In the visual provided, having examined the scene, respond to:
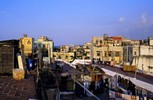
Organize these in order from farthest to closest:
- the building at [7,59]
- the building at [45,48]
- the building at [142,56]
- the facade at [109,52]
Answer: the facade at [109,52] < the building at [142,56] < the building at [45,48] < the building at [7,59]

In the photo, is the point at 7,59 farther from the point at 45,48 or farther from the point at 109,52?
the point at 109,52

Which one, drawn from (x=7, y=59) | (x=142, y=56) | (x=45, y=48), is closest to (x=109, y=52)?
(x=45, y=48)

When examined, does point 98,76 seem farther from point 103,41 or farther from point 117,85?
point 103,41

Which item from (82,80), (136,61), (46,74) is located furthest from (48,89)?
(136,61)

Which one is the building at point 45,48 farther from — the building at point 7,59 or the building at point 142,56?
the building at point 142,56

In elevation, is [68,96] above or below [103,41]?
below

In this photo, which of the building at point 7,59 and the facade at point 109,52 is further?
the facade at point 109,52

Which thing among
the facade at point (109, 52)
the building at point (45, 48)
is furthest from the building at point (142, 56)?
the building at point (45, 48)

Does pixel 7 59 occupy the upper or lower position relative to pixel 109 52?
upper

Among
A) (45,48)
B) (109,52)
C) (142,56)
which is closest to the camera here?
(142,56)

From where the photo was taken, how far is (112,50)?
50.2 metres

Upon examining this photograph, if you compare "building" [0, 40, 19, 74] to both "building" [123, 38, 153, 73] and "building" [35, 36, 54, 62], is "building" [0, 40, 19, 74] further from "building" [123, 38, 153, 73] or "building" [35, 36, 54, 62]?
"building" [123, 38, 153, 73]

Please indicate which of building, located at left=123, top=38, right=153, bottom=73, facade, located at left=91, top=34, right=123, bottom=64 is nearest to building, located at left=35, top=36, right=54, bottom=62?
building, located at left=123, top=38, right=153, bottom=73

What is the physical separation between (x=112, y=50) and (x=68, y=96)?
127ft
